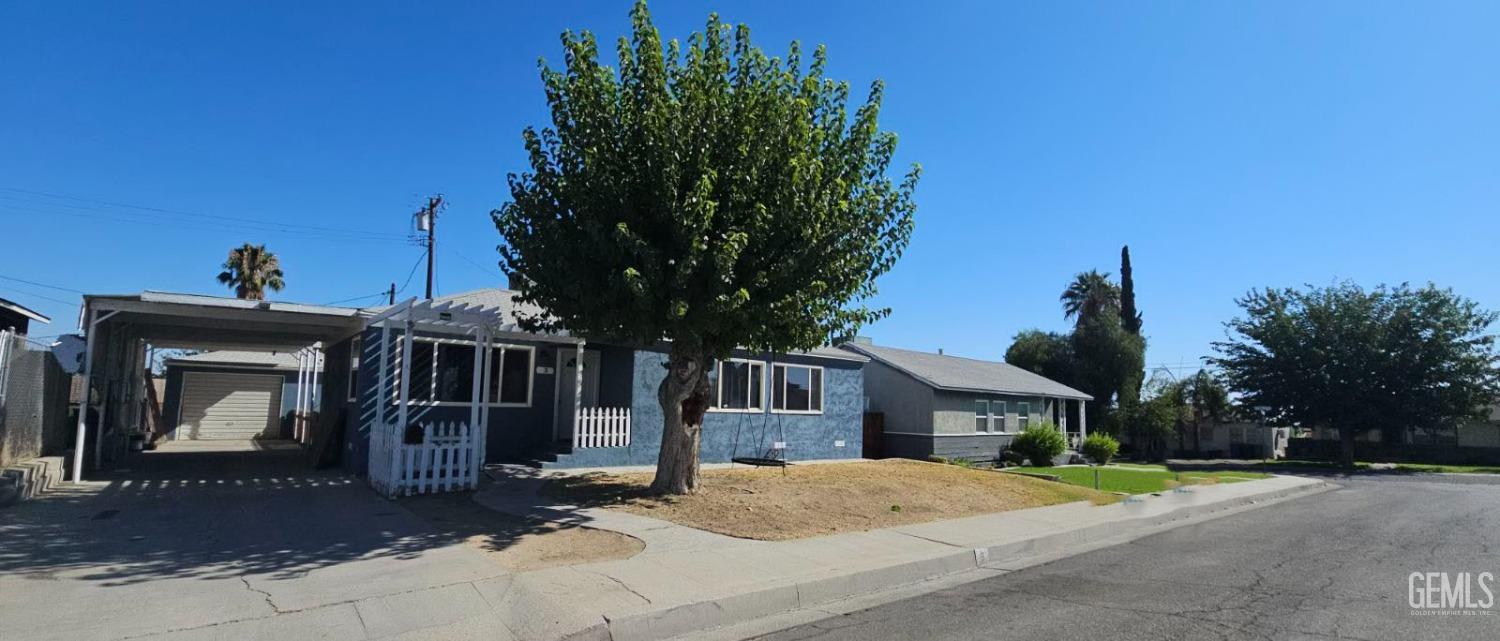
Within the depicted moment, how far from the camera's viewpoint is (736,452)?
19.5m

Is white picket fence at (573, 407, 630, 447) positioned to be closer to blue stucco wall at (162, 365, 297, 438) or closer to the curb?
the curb

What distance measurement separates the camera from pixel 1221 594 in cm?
770

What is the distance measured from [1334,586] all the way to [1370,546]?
385 cm

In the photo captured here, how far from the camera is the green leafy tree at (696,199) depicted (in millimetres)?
10344

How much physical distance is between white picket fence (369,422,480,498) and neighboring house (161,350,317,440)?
18.0 meters

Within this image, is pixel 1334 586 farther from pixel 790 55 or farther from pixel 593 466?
pixel 593 466

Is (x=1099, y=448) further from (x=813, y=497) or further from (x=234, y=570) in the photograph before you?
(x=234, y=570)

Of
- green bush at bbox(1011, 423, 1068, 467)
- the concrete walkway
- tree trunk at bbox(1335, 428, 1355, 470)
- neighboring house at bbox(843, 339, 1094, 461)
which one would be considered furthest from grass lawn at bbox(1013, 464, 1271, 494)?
tree trunk at bbox(1335, 428, 1355, 470)

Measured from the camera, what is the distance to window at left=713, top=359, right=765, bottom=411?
1930 centimetres

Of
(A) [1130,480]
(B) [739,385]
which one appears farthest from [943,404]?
(B) [739,385]

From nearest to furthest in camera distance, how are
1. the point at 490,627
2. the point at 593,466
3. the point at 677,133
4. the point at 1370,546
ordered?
the point at 490,627
the point at 677,133
the point at 1370,546
the point at 593,466

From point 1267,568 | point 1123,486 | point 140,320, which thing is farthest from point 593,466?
point 1123,486

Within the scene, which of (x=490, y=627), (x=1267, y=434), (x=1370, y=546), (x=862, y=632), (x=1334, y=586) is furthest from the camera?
(x=1267, y=434)

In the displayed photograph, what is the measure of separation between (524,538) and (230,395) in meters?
25.9
